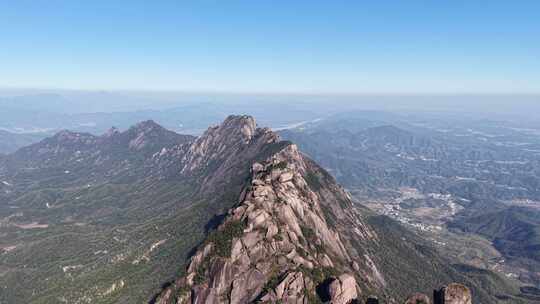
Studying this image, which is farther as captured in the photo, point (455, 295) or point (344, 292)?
point (344, 292)

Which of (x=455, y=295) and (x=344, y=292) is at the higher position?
(x=455, y=295)

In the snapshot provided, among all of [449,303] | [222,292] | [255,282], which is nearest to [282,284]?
[255,282]

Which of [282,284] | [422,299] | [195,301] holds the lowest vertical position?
[195,301]

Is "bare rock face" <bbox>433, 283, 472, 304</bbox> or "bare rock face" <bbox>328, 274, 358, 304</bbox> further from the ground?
"bare rock face" <bbox>433, 283, 472, 304</bbox>

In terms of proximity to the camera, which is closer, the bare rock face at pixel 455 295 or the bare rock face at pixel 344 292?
the bare rock face at pixel 455 295

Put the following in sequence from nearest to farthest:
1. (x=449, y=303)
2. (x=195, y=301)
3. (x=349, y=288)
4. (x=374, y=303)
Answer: (x=449, y=303) < (x=374, y=303) < (x=349, y=288) < (x=195, y=301)

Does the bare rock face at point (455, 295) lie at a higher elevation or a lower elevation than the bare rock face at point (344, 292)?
higher

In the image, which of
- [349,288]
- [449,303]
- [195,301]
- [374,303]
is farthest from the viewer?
[195,301]

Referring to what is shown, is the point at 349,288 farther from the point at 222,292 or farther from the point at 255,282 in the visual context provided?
the point at 222,292
